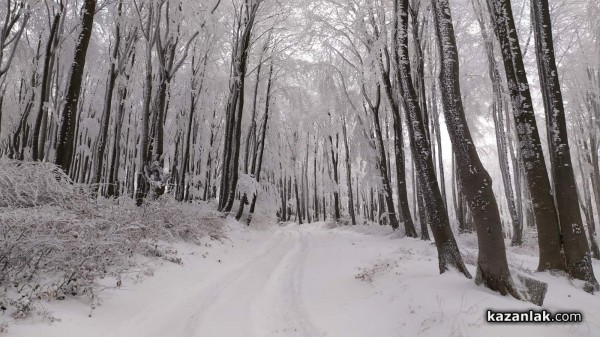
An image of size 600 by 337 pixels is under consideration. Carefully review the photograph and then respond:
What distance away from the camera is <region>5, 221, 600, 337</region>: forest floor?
391 centimetres

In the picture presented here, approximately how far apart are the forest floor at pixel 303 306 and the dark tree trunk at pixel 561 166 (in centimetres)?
47

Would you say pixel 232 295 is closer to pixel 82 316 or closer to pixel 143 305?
pixel 143 305

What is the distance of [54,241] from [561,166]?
8.28m

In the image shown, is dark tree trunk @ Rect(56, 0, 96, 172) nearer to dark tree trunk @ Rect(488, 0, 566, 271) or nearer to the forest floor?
the forest floor

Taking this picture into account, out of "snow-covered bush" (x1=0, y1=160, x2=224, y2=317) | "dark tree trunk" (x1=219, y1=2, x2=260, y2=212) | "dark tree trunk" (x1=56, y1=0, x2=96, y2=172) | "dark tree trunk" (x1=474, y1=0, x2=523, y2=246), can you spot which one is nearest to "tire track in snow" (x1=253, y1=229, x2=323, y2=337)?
"snow-covered bush" (x1=0, y1=160, x2=224, y2=317)

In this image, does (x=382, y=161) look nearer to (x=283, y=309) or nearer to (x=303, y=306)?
(x=303, y=306)

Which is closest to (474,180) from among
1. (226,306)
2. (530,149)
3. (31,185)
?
(530,149)

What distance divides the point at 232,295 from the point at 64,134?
187 inches

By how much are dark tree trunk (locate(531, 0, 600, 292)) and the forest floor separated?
475 mm

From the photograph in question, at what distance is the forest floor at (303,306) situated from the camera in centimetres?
391

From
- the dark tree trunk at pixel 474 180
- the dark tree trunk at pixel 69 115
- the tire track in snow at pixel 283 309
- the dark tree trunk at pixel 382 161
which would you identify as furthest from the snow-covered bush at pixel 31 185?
the dark tree trunk at pixel 382 161

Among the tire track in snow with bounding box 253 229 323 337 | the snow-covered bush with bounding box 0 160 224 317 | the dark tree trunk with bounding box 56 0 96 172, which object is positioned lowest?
the tire track in snow with bounding box 253 229 323 337

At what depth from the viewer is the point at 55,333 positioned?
11.2ft

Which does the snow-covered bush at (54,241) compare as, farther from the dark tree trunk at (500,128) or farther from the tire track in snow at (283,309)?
the dark tree trunk at (500,128)
